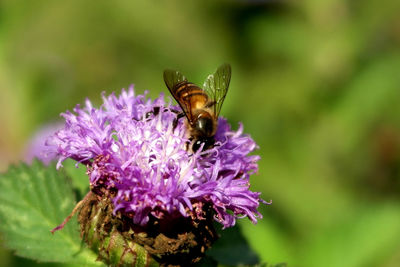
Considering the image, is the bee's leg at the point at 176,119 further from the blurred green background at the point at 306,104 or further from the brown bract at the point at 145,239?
the blurred green background at the point at 306,104

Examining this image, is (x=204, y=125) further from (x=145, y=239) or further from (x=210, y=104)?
(x=145, y=239)

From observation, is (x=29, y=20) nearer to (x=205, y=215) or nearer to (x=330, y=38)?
(x=330, y=38)

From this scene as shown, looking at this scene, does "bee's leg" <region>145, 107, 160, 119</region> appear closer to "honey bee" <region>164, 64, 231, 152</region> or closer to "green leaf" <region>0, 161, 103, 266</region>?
"honey bee" <region>164, 64, 231, 152</region>

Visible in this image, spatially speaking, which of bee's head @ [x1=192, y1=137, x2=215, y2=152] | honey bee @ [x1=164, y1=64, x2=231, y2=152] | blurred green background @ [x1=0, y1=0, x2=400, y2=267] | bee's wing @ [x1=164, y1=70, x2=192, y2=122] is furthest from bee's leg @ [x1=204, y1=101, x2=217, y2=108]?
blurred green background @ [x1=0, y1=0, x2=400, y2=267]

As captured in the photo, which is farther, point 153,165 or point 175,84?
point 175,84

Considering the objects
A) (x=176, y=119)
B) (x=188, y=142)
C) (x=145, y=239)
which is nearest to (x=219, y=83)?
(x=176, y=119)

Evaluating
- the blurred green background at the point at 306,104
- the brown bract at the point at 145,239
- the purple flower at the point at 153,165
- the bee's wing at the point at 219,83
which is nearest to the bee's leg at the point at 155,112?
the purple flower at the point at 153,165

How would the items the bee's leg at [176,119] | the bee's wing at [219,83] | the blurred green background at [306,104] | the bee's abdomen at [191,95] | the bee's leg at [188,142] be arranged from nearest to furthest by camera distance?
the bee's leg at [188,142] < the bee's leg at [176,119] < the bee's abdomen at [191,95] < the bee's wing at [219,83] < the blurred green background at [306,104]
